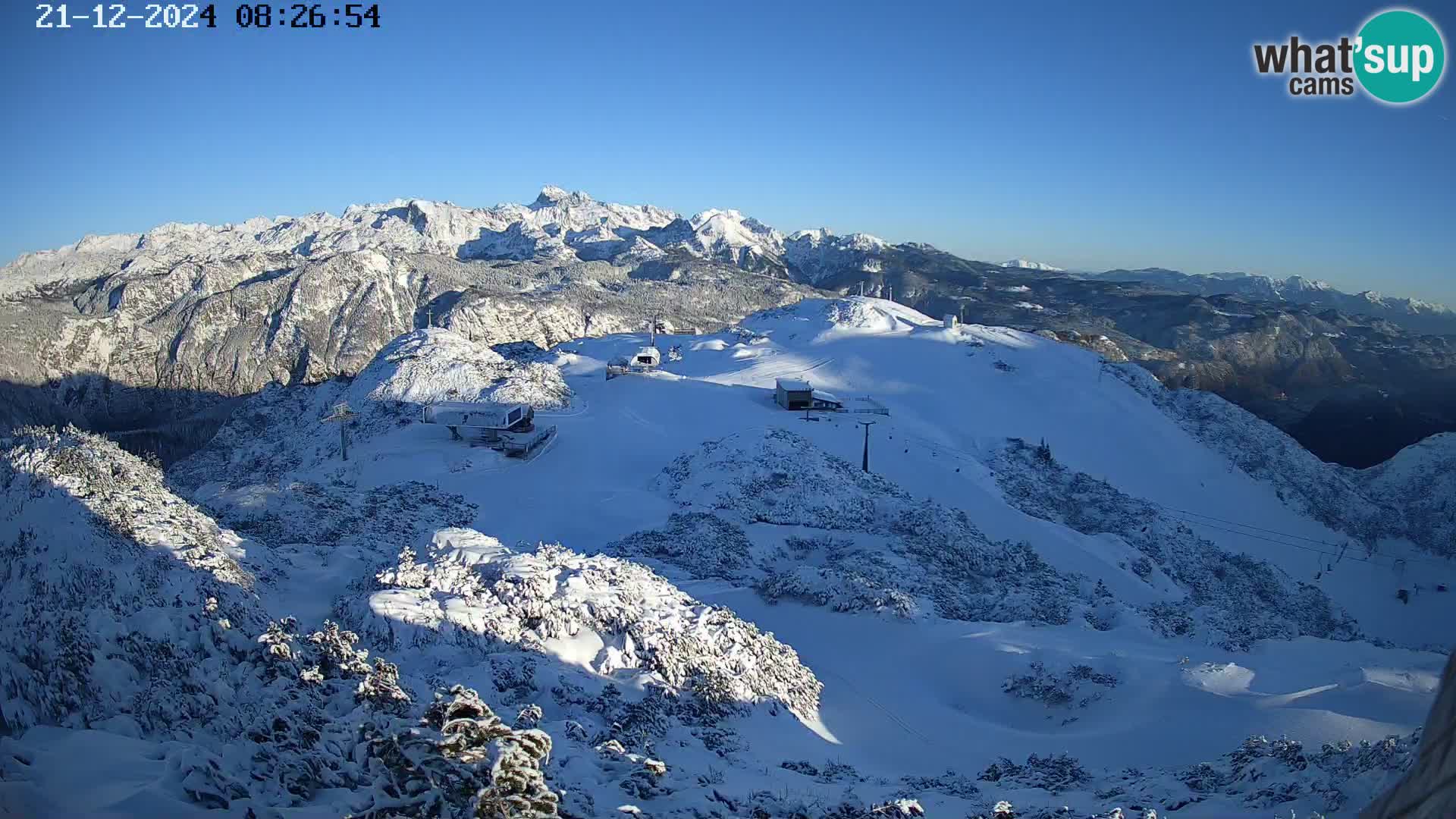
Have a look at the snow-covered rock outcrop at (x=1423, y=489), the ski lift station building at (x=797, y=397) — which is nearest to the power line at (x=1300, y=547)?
the snow-covered rock outcrop at (x=1423, y=489)

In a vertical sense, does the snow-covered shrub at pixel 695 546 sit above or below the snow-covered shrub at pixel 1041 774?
below

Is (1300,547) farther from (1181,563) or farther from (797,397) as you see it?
(797,397)

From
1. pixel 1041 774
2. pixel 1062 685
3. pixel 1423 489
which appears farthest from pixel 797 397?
pixel 1423 489

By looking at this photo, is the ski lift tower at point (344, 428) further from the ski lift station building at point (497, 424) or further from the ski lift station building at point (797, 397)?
the ski lift station building at point (797, 397)

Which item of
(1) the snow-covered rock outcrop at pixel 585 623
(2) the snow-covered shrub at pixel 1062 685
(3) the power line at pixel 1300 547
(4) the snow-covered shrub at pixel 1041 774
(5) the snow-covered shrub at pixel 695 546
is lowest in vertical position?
(3) the power line at pixel 1300 547

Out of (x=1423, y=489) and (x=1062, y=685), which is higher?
(x=1062, y=685)

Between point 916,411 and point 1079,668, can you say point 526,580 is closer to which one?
point 1079,668
